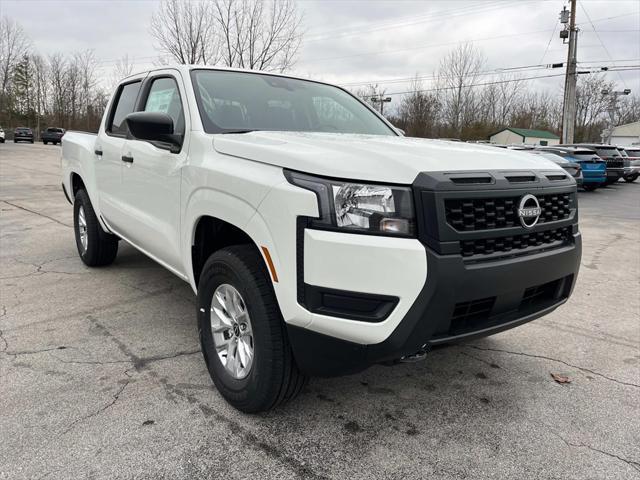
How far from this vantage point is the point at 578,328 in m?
4.15

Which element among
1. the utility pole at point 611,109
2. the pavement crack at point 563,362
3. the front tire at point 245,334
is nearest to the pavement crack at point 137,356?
the front tire at point 245,334

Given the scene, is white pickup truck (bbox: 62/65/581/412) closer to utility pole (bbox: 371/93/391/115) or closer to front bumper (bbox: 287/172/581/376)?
front bumper (bbox: 287/172/581/376)

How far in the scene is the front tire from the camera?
237cm

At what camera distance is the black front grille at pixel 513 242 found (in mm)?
2193

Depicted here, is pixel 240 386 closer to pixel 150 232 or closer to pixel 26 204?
pixel 150 232

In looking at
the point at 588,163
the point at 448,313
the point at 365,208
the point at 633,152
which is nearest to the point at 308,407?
the point at 448,313

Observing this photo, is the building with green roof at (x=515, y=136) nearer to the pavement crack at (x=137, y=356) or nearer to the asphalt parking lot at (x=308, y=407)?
the asphalt parking lot at (x=308, y=407)

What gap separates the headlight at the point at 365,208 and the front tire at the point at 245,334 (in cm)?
53

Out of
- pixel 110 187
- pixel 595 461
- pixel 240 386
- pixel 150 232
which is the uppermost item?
pixel 110 187

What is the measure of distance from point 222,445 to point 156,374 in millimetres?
886

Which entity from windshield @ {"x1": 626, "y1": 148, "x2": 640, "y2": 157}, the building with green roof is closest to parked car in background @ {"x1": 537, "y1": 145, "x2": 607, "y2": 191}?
windshield @ {"x1": 626, "y1": 148, "x2": 640, "y2": 157}

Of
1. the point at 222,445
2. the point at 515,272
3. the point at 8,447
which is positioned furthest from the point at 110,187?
the point at 515,272

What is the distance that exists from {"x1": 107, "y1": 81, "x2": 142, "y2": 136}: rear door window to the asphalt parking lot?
58.5 inches

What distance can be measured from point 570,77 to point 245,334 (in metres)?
32.2
